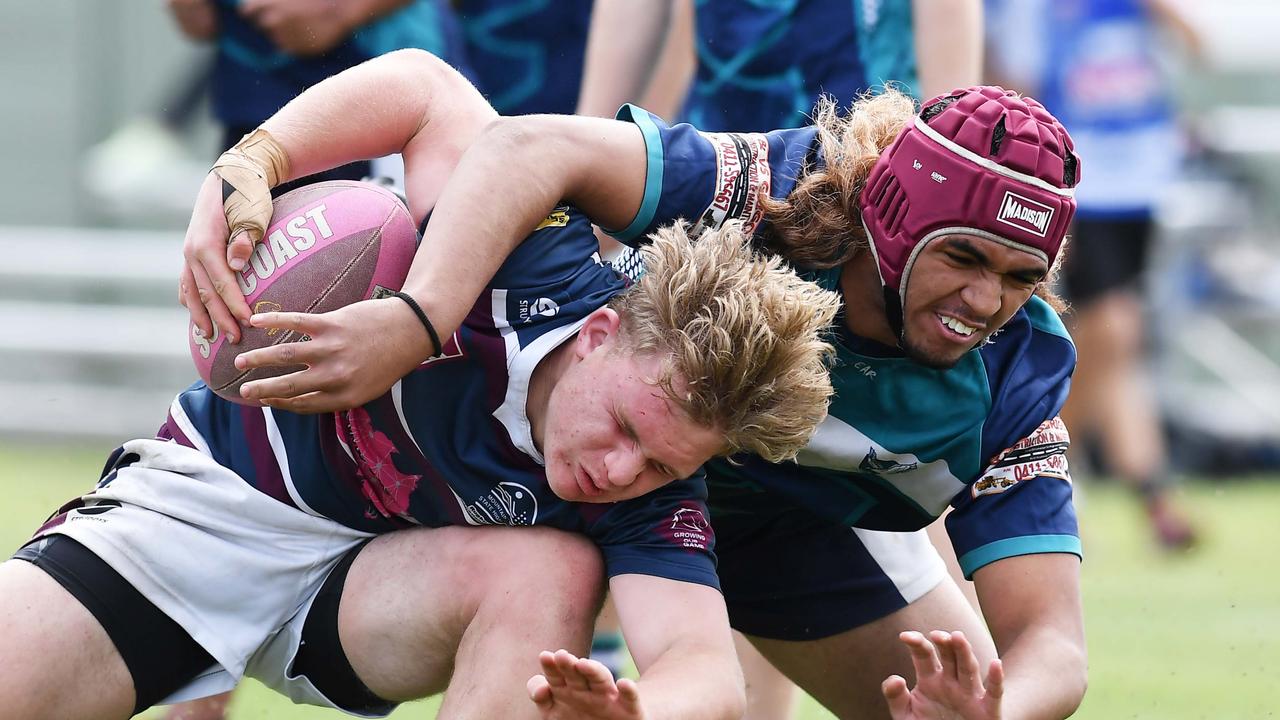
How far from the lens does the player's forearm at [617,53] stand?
5227mm

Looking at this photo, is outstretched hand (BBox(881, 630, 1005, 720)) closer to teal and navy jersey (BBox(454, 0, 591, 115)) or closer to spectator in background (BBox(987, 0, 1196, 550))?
teal and navy jersey (BBox(454, 0, 591, 115))

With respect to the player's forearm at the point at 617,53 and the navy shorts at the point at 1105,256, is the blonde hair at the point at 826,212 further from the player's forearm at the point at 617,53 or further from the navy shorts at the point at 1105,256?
the navy shorts at the point at 1105,256

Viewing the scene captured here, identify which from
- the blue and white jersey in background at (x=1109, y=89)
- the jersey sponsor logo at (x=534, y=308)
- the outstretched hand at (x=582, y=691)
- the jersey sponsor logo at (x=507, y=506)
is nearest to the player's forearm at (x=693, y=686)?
the outstretched hand at (x=582, y=691)

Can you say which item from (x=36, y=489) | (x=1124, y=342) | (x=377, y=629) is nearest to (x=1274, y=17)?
(x=1124, y=342)

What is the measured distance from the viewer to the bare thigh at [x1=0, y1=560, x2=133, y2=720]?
3314 mm

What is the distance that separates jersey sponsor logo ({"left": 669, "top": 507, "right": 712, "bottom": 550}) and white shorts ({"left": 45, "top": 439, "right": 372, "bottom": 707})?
76 centimetres

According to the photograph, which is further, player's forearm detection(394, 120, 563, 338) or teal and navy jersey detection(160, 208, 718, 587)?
teal and navy jersey detection(160, 208, 718, 587)

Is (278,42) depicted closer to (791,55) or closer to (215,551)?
(791,55)

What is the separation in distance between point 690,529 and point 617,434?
344 millimetres

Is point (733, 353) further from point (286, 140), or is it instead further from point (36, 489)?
point (36, 489)

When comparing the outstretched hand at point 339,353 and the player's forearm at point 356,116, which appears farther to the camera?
the player's forearm at point 356,116

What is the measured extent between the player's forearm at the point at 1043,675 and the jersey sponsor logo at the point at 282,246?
1.70 m

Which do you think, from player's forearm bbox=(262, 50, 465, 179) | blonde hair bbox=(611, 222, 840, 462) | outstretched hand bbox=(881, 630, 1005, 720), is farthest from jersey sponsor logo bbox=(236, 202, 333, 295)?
→ outstretched hand bbox=(881, 630, 1005, 720)

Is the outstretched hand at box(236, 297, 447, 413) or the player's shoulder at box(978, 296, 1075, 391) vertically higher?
the outstretched hand at box(236, 297, 447, 413)
